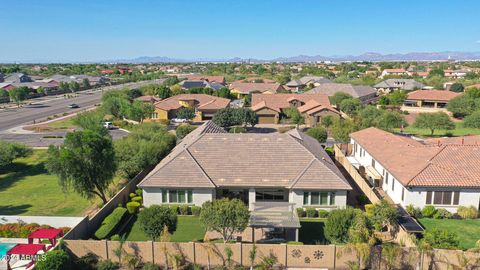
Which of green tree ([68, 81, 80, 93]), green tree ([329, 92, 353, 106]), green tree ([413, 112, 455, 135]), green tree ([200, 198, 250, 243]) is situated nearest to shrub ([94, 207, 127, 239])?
green tree ([200, 198, 250, 243])

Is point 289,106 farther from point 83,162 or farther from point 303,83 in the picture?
point 303,83

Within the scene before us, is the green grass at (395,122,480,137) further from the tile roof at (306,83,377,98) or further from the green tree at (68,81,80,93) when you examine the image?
the green tree at (68,81,80,93)

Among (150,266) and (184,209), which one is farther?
(184,209)

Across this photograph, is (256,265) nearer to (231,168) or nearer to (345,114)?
(231,168)

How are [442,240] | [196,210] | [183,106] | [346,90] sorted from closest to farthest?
[442,240], [196,210], [183,106], [346,90]

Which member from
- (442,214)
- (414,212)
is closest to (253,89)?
(414,212)
